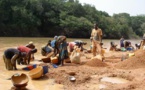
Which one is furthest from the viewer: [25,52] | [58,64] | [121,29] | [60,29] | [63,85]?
[121,29]

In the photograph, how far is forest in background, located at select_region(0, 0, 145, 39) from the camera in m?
45.3

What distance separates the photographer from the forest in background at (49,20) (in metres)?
45.3

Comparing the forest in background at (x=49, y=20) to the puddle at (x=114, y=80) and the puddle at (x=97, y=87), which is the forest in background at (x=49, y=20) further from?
the puddle at (x=97, y=87)

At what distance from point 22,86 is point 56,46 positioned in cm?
465

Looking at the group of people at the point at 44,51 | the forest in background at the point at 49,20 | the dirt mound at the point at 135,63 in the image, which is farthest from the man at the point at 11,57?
the forest in background at the point at 49,20

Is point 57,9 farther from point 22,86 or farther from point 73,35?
point 22,86

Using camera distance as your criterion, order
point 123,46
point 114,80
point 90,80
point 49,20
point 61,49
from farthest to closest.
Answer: point 49,20, point 123,46, point 61,49, point 114,80, point 90,80

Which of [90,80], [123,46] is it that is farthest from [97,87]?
[123,46]

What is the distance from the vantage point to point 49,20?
5053 cm

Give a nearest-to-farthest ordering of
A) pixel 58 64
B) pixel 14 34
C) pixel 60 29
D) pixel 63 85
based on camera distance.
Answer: pixel 63 85, pixel 58 64, pixel 14 34, pixel 60 29

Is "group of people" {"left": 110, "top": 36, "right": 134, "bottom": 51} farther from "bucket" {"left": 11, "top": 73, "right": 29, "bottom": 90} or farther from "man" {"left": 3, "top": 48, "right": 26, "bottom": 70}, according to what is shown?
"bucket" {"left": 11, "top": 73, "right": 29, "bottom": 90}

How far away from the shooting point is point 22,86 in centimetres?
707

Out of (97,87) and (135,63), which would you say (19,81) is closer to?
(97,87)

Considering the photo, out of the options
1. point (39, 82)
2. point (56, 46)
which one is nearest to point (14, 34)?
point (56, 46)
